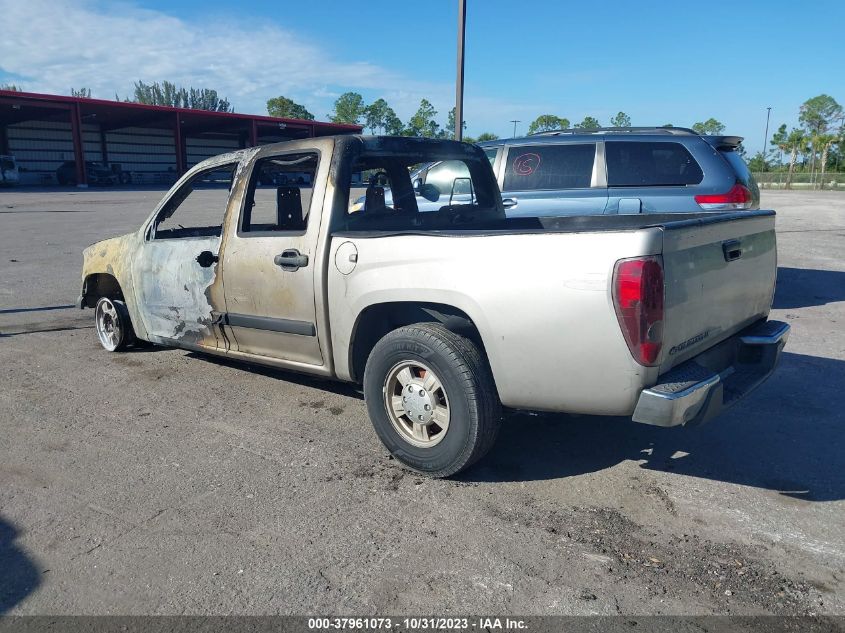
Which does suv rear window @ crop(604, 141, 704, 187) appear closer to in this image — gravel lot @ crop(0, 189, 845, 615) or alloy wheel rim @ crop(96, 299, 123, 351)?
gravel lot @ crop(0, 189, 845, 615)

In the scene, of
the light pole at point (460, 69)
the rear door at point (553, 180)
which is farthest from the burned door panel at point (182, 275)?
the light pole at point (460, 69)

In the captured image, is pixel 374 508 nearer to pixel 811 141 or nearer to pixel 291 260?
pixel 291 260

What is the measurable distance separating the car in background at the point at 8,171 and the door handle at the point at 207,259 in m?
45.9

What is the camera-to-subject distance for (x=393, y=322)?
418 cm

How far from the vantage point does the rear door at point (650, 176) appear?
24.8ft

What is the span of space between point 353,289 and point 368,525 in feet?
4.46

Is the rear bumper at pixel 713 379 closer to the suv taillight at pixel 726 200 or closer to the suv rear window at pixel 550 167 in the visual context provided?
the suv taillight at pixel 726 200

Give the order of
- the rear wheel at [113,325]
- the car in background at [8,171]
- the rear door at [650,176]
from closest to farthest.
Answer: the rear wheel at [113,325] < the rear door at [650,176] < the car in background at [8,171]

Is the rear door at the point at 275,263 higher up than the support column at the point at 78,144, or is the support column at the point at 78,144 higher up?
the support column at the point at 78,144

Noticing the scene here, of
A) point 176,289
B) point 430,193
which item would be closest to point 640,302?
point 430,193

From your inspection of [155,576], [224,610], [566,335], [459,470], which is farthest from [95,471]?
[566,335]

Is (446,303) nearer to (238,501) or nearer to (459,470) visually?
(459,470)

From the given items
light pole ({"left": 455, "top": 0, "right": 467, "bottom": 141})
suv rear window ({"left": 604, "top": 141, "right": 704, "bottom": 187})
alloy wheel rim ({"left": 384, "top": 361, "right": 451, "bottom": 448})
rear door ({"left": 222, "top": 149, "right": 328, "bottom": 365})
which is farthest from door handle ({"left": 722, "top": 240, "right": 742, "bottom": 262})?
light pole ({"left": 455, "top": 0, "right": 467, "bottom": 141})

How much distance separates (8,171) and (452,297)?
158 feet
